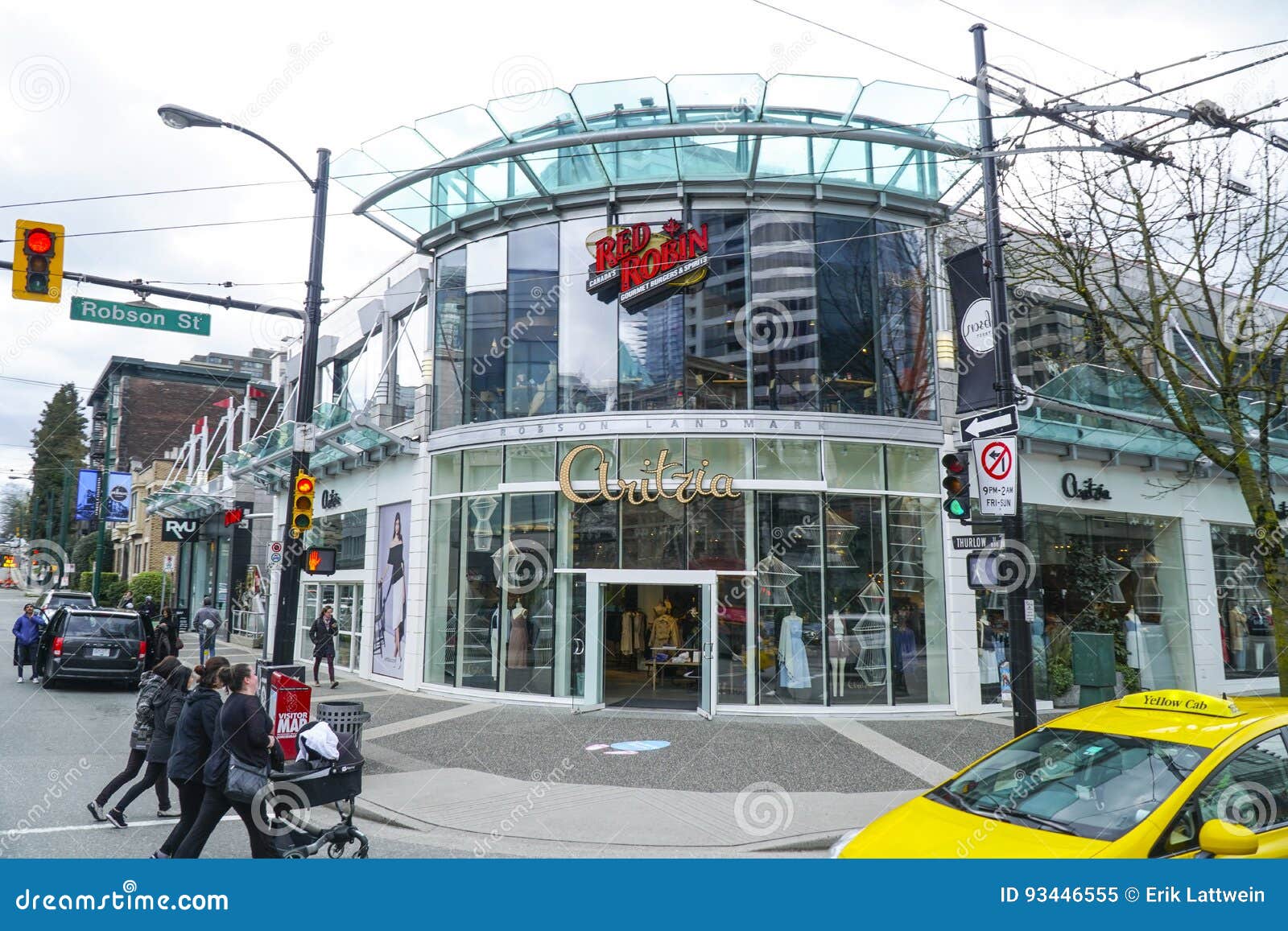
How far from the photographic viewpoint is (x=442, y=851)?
7.64 metres

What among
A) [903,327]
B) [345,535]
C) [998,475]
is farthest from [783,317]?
[345,535]

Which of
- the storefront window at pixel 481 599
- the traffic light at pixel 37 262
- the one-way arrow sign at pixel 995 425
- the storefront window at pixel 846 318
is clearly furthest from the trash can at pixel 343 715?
the storefront window at pixel 846 318

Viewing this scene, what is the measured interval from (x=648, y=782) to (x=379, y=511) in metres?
12.5

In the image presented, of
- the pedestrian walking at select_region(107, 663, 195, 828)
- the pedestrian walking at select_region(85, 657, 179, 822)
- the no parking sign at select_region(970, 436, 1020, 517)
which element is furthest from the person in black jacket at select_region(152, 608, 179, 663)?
the no parking sign at select_region(970, 436, 1020, 517)

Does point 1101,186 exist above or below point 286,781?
above

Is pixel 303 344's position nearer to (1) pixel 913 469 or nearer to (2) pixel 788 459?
(2) pixel 788 459

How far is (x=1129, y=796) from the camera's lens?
5062 mm

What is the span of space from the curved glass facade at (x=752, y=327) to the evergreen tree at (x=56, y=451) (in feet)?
212

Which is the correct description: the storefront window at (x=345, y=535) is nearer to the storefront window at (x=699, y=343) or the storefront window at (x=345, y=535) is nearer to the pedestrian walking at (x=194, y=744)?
the storefront window at (x=699, y=343)

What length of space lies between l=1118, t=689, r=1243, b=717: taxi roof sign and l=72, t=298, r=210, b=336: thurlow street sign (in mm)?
12154

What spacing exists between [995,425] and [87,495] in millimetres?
47373

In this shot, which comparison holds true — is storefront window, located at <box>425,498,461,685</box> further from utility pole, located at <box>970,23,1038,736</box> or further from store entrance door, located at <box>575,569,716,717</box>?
utility pole, located at <box>970,23,1038,736</box>

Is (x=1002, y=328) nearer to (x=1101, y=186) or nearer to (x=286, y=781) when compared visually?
(x=1101, y=186)

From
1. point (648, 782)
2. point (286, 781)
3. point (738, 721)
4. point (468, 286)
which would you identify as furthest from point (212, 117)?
point (738, 721)
